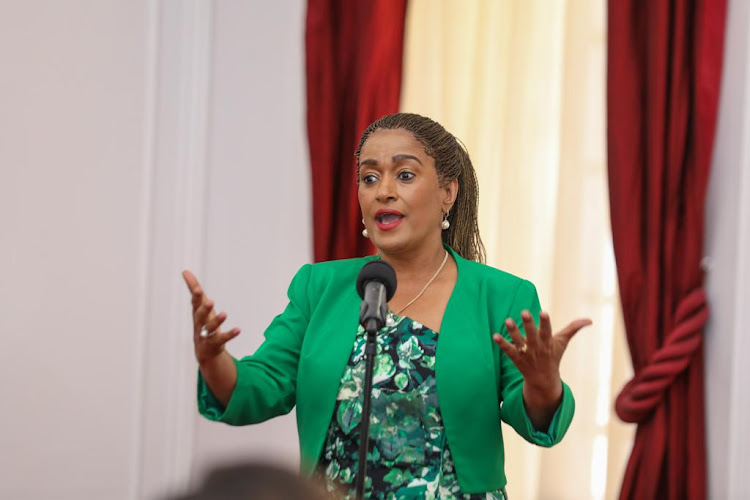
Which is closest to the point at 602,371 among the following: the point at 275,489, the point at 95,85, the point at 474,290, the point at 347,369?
the point at 474,290

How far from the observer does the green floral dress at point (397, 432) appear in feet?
7.41

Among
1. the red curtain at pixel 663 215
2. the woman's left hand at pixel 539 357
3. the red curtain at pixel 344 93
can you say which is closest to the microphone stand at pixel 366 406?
the woman's left hand at pixel 539 357

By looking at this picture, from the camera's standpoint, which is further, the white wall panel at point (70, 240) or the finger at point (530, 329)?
the white wall panel at point (70, 240)

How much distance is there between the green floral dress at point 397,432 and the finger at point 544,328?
35 centimetres

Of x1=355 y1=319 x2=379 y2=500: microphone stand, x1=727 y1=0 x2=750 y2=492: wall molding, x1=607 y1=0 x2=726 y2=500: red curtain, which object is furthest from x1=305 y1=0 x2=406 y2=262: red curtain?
x1=355 y1=319 x2=379 y2=500: microphone stand

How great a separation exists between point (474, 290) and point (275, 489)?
171cm

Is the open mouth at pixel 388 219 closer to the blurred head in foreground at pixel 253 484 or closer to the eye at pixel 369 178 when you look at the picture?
the eye at pixel 369 178

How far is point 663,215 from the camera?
328cm

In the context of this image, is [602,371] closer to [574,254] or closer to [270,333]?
[574,254]

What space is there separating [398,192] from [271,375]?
536 mm

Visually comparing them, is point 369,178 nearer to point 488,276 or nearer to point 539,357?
point 488,276

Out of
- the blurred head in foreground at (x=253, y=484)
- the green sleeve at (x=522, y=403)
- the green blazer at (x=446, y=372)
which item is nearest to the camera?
the blurred head in foreground at (x=253, y=484)

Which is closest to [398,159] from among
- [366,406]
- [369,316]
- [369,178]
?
[369,178]

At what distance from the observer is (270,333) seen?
2.51 meters
